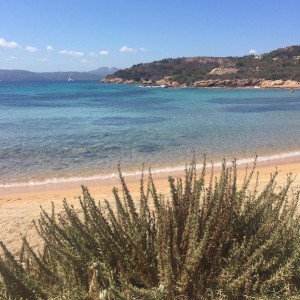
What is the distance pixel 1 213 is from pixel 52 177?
192 inches

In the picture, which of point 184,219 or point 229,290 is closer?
point 229,290

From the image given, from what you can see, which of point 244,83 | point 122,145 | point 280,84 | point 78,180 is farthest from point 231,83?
point 78,180

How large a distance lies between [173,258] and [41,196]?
839 centimetres

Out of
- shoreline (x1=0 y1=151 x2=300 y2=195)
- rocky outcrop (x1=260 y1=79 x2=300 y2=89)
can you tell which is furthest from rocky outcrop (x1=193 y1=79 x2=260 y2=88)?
Answer: shoreline (x1=0 y1=151 x2=300 y2=195)

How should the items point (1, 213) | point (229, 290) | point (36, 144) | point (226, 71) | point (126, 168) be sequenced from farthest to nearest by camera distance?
point (226, 71) < point (36, 144) < point (126, 168) < point (1, 213) < point (229, 290)

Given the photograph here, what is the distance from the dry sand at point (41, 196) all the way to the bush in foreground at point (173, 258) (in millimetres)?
3068

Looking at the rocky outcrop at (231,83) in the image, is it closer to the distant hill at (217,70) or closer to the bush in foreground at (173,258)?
the distant hill at (217,70)

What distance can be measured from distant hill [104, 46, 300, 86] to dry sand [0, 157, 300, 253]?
89.8m

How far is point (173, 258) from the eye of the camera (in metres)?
2.62

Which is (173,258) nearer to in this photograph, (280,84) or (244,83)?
(280,84)

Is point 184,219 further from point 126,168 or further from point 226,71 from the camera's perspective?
point 226,71

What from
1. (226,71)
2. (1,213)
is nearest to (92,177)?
(1,213)

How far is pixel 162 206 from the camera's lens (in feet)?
9.79

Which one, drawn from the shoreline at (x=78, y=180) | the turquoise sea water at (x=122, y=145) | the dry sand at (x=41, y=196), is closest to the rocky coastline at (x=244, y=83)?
the turquoise sea water at (x=122, y=145)
